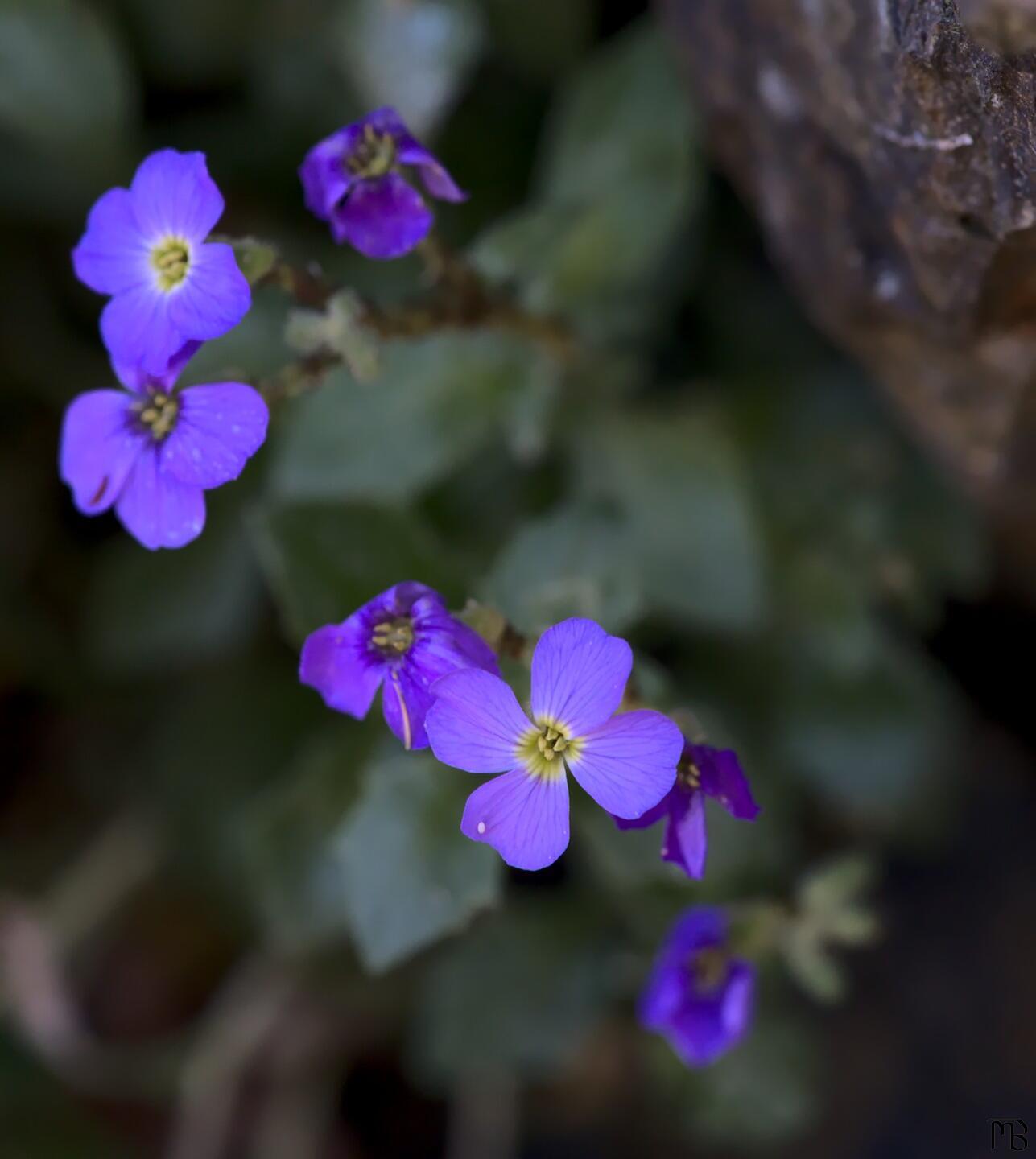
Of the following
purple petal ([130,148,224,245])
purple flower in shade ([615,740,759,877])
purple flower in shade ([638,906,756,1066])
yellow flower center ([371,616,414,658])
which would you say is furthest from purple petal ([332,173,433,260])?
purple flower in shade ([638,906,756,1066])

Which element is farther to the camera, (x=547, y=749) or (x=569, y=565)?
(x=569, y=565)

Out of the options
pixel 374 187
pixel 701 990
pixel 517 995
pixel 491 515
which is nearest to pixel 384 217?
pixel 374 187

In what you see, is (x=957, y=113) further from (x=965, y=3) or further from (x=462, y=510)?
(x=462, y=510)

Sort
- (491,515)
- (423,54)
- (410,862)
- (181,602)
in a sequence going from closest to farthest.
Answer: (410,862), (423,54), (491,515), (181,602)

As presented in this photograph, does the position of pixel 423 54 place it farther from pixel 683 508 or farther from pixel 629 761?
pixel 629 761

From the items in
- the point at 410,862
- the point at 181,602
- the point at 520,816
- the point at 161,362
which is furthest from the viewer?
the point at 181,602

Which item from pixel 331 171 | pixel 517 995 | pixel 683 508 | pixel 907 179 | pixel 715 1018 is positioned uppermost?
pixel 907 179
